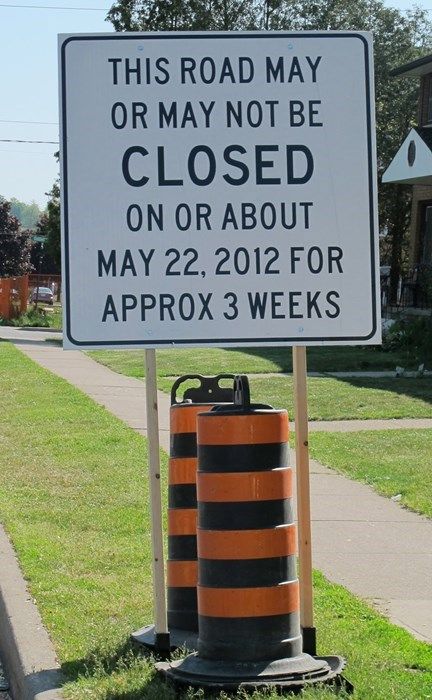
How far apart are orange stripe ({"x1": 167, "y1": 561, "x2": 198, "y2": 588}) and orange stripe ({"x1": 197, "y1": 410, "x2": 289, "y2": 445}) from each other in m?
1.02

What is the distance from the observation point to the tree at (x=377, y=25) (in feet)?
141

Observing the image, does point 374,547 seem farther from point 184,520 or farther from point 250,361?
point 250,361

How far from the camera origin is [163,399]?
15656 mm

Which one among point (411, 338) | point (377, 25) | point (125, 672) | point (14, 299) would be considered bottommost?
point (125, 672)

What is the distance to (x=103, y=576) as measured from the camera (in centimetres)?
668

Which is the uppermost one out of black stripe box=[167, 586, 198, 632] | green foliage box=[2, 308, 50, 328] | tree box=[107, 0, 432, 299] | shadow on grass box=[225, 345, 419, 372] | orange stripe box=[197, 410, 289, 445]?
tree box=[107, 0, 432, 299]

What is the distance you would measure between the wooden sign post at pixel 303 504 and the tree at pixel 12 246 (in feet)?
249

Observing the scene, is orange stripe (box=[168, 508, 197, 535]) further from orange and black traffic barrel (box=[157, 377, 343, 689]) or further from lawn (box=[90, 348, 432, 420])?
lawn (box=[90, 348, 432, 420])

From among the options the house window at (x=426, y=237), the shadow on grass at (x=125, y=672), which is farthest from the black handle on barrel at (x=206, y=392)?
the house window at (x=426, y=237)

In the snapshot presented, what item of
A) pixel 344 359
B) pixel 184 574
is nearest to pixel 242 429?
pixel 184 574

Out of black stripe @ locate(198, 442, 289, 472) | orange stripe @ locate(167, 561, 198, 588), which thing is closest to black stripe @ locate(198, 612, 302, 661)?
black stripe @ locate(198, 442, 289, 472)

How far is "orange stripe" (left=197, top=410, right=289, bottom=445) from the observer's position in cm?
477

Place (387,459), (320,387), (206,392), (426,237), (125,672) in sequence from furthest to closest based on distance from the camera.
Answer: (426,237) → (320,387) → (387,459) → (206,392) → (125,672)

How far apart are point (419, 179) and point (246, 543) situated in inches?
908
